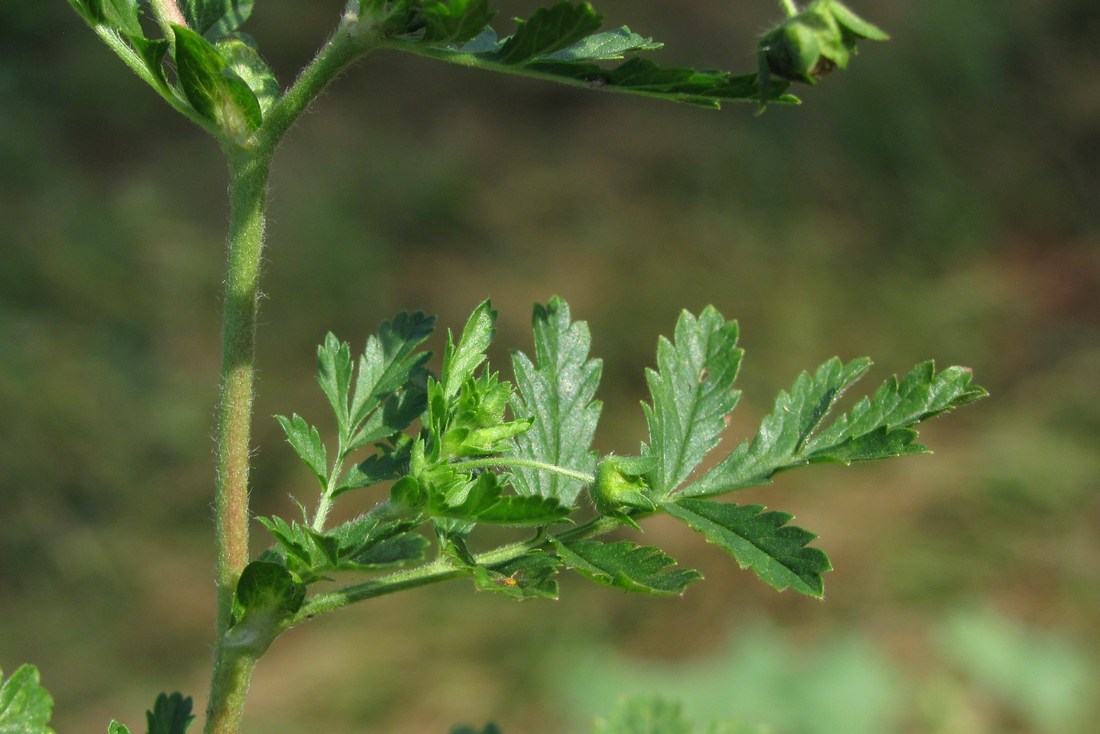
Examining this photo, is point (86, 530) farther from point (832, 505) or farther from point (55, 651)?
point (832, 505)

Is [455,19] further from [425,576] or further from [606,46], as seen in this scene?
[425,576]

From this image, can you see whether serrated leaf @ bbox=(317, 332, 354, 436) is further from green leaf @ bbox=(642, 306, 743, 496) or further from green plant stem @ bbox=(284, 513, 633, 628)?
Answer: green leaf @ bbox=(642, 306, 743, 496)

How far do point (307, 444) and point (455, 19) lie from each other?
550mm

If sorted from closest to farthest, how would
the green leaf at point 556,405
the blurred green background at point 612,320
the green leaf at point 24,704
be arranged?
the green leaf at point 24,704 < the green leaf at point 556,405 < the blurred green background at point 612,320

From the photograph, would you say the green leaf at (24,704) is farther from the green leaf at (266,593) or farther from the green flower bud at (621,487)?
the green flower bud at (621,487)

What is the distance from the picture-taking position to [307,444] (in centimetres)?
139

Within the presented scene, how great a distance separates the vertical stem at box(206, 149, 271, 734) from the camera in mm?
1298

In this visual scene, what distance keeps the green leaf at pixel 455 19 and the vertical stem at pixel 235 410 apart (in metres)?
0.26

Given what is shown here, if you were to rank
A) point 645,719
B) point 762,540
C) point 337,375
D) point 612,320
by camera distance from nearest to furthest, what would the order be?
1. point 762,540
2. point 337,375
3. point 645,719
4. point 612,320

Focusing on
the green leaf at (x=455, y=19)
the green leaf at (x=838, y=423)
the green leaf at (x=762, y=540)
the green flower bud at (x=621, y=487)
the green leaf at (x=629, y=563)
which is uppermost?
the green leaf at (x=455, y=19)

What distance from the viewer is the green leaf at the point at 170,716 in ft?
4.65

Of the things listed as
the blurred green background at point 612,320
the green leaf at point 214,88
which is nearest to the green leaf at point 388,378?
the green leaf at point 214,88

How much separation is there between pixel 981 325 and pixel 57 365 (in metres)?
5.82

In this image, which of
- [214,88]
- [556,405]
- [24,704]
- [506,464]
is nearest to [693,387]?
[556,405]
